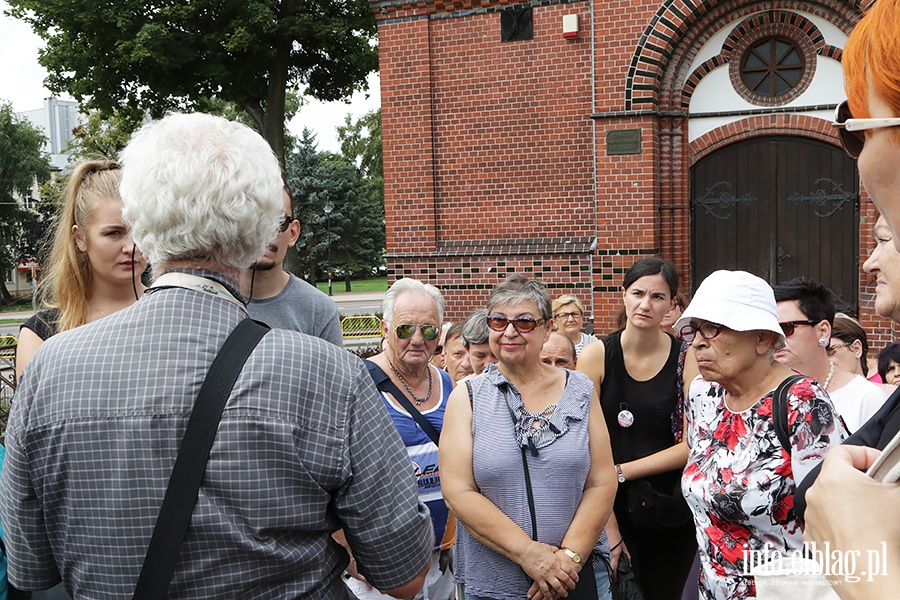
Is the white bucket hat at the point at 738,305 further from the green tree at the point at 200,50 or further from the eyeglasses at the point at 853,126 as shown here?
the green tree at the point at 200,50

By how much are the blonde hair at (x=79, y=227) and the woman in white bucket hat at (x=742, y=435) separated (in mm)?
2523

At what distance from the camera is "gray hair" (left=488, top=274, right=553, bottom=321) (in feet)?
13.6

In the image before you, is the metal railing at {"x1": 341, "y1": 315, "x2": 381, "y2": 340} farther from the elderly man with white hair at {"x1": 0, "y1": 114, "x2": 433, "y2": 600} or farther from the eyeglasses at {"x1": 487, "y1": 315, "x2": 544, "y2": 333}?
the elderly man with white hair at {"x1": 0, "y1": 114, "x2": 433, "y2": 600}

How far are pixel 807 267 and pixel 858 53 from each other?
10967mm

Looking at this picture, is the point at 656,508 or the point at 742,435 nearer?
the point at 742,435

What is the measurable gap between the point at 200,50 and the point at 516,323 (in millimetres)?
16861

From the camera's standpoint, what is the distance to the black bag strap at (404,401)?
4.05 meters

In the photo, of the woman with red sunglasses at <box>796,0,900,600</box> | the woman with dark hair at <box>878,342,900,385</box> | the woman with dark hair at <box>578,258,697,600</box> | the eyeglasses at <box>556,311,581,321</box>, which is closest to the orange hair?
the woman with red sunglasses at <box>796,0,900,600</box>

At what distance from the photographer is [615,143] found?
11469mm

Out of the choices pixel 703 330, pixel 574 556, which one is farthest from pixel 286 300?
pixel 703 330

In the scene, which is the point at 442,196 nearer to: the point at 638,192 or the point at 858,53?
the point at 638,192

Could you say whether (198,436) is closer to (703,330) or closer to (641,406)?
(703,330)

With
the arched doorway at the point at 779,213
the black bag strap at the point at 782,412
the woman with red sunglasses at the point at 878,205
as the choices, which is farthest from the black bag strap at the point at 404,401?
the arched doorway at the point at 779,213

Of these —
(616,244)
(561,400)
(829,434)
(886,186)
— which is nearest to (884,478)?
(886,186)
